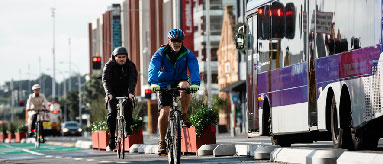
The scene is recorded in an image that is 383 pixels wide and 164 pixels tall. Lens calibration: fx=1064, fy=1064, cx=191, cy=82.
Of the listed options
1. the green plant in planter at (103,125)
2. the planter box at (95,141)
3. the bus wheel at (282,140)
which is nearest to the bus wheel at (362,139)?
the bus wheel at (282,140)

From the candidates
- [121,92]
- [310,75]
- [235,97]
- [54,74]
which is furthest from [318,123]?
[54,74]

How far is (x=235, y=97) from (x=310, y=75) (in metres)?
45.4

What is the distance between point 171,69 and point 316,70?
448 cm

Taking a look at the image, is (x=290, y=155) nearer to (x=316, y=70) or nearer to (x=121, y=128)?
(x=316, y=70)

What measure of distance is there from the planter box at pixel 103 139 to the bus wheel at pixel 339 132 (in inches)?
407

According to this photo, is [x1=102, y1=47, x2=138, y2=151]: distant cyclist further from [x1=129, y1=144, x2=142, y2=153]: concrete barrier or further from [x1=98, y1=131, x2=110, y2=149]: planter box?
[x1=98, y1=131, x2=110, y2=149]: planter box

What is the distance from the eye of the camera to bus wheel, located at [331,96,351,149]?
16.6 meters

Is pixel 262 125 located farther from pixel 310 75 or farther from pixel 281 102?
pixel 310 75

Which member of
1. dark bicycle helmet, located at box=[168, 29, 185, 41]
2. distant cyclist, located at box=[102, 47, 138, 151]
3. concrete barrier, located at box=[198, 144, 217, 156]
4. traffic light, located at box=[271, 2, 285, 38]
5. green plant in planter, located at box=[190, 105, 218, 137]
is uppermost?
traffic light, located at box=[271, 2, 285, 38]

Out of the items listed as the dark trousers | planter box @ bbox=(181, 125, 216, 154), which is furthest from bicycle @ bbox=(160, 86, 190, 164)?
planter box @ bbox=(181, 125, 216, 154)

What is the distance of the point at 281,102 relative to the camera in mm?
20031

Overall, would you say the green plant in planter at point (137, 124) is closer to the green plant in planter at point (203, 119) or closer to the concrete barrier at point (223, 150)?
the green plant in planter at point (203, 119)

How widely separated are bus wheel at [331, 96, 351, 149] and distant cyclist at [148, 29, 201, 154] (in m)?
3.54

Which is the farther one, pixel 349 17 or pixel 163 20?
pixel 163 20
